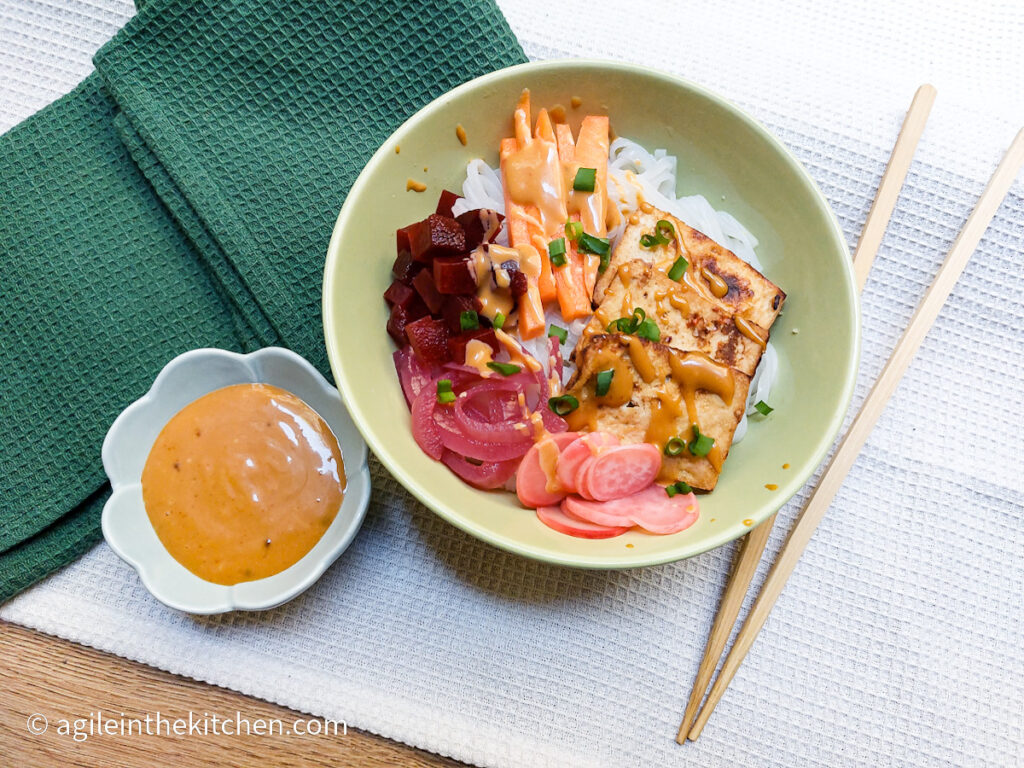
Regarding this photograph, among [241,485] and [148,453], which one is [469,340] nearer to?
[241,485]

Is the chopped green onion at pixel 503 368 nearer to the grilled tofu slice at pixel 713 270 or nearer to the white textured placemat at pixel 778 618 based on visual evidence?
the grilled tofu slice at pixel 713 270

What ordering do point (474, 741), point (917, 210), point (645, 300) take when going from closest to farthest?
point (645, 300), point (474, 741), point (917, 210)

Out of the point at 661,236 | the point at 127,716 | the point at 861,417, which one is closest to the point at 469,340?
the point at 661,236

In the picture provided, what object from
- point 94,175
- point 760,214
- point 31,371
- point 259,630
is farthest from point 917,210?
point 31,371

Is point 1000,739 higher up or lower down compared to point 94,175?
lower down

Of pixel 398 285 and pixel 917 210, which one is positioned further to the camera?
pixel 917 210

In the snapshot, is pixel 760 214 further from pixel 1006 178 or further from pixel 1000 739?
pixel 1000 739

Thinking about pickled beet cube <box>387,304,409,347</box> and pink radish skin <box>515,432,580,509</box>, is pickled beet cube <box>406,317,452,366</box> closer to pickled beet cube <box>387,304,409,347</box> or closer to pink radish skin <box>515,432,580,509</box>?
pickled beet cube <box>387,304,409,347</box>
